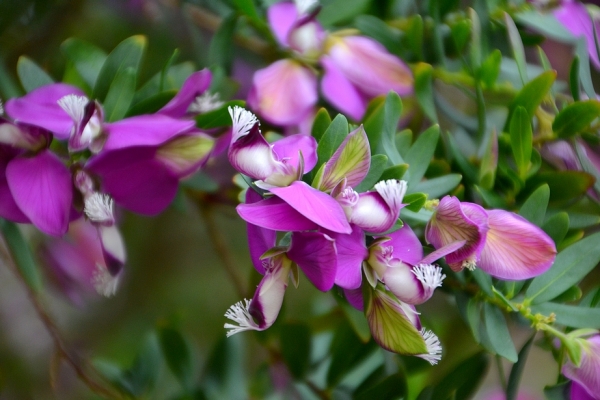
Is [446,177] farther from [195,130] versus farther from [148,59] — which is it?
[148,59]

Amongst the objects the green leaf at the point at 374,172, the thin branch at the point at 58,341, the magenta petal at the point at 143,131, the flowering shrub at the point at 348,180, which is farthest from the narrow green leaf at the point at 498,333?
the thin branch at the point at 58,341

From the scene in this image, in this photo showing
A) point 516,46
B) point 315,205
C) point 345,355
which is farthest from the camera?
point 345,355

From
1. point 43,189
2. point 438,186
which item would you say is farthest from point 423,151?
point 43,189

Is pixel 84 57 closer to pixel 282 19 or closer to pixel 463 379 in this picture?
pixel 282 19

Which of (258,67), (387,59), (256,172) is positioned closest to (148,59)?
(258,67)

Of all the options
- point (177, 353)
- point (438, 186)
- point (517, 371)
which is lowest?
point (177, 353)

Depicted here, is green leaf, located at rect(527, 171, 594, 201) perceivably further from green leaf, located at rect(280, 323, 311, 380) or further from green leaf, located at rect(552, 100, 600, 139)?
green leaf, located at rect(280, 323, 311, 380)

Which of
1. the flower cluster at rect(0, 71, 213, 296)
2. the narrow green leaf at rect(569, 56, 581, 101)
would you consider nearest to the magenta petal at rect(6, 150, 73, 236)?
the flower cluster at rect(0, 71, 213, 296)
